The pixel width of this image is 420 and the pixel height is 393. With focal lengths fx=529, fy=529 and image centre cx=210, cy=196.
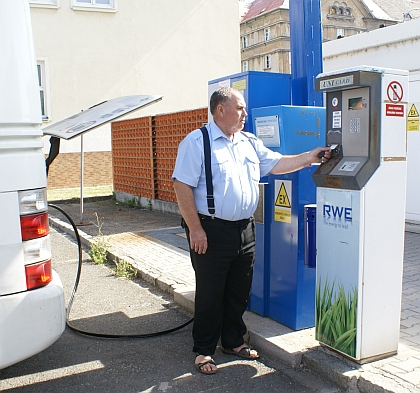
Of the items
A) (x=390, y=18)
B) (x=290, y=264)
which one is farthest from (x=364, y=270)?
(x=390, y=18)

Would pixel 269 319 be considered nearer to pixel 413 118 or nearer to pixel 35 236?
pixel 35 236

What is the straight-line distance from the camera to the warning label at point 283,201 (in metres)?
4.22

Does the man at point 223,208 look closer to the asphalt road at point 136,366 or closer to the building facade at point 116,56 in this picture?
the asphalt road at point 136,366

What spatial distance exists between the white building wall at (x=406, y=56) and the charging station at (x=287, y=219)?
14.0 ft

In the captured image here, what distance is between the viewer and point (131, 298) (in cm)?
576

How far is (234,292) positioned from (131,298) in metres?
2.05

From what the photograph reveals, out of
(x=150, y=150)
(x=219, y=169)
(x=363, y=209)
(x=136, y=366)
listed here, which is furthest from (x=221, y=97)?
(x=150, y=150)

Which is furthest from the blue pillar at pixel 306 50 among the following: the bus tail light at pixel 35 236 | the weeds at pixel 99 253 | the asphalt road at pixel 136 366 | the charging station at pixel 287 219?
the weeds at pixel 99 253

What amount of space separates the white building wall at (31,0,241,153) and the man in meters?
13.5

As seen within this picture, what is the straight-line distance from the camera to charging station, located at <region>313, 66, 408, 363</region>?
11.2 feet

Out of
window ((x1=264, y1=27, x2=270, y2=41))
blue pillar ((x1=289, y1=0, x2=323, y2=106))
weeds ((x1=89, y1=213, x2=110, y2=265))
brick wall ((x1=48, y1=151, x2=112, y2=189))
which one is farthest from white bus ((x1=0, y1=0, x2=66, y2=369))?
window ((x1=264, y1=27, x2=270, y2=41))

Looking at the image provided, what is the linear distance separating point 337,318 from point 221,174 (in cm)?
128

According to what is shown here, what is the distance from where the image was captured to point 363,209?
11.2ft

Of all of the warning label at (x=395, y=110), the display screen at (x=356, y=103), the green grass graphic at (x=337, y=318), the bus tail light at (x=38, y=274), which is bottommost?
the green grass graphic at (x=337, y=318)
